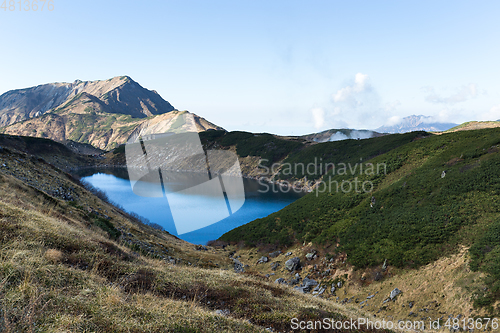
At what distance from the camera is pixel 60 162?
552 ft

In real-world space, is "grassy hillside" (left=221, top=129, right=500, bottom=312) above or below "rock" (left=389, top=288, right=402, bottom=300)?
above

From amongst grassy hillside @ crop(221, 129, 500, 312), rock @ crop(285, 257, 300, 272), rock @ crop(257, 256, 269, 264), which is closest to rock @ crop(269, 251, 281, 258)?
rock @ crop(257, 256, 269, 264)

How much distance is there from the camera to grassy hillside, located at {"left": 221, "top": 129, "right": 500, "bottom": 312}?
2220 centimetres

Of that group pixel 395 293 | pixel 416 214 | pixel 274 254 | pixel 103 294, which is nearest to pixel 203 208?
pixel 274 254

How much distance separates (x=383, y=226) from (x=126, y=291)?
30693mm

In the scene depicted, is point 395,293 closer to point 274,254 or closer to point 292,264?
point 292,264

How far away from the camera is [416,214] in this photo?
2869cm

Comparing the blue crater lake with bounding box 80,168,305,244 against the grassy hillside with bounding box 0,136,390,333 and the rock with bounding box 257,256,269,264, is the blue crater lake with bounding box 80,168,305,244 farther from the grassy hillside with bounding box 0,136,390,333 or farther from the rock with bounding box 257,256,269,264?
the grassy hillside with bounding box 0,136,390,333

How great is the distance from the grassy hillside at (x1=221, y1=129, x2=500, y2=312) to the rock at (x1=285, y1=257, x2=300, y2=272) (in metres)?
4.39

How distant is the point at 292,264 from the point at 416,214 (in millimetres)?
16701

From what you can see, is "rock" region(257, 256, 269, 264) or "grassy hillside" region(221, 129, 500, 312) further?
"rock" region(257, 256, 269, 264)

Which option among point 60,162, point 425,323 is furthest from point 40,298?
point 60,162

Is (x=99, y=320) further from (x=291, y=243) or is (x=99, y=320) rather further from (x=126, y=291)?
(x=291, y=243)

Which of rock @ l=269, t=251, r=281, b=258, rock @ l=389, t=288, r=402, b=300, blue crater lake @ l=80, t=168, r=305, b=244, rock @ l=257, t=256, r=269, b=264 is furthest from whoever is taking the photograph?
blue crater lake @ l=80, t=168, r=305, b=244
